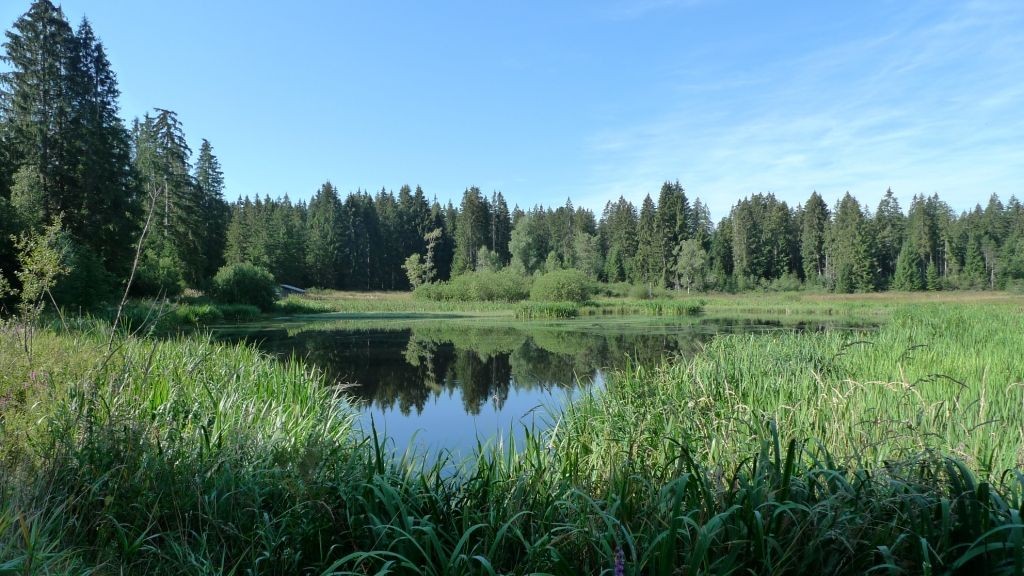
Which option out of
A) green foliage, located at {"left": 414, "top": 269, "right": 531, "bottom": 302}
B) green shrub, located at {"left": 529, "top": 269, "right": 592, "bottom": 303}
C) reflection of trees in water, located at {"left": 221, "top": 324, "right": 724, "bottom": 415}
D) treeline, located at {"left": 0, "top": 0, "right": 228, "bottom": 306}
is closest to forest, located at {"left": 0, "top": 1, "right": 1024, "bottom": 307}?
treeline, located at {"left": 0, "top": 0, "right": 228, "bottom": 306}

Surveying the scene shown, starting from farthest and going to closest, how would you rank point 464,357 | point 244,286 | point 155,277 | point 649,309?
point 649,309 < point 244,286 < point 155,277 < point 464,357

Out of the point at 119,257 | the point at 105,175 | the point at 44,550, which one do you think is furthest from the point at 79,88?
the point at 44,550

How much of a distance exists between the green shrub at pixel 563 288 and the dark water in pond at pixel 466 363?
11629mm

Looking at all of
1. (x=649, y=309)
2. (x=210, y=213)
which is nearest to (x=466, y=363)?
(x=649, y=309)

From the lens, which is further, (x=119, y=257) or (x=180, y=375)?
(x=119, y=257)

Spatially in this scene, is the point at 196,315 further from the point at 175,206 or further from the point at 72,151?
the point at 175,206

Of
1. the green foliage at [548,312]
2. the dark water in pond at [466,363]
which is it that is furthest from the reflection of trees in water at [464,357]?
the green foliage at [548,312]

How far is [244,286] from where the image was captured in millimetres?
31641

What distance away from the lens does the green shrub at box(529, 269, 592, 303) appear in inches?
1563

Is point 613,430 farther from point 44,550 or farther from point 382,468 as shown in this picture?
point 44,550

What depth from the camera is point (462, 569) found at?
2.65 m

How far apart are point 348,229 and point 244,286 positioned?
1395 inches

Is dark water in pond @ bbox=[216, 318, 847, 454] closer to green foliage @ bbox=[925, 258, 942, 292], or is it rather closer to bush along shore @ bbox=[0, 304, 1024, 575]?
bush along shore @ bbox=[0, 304, 1024, 575]

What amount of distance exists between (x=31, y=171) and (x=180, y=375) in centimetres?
2025
